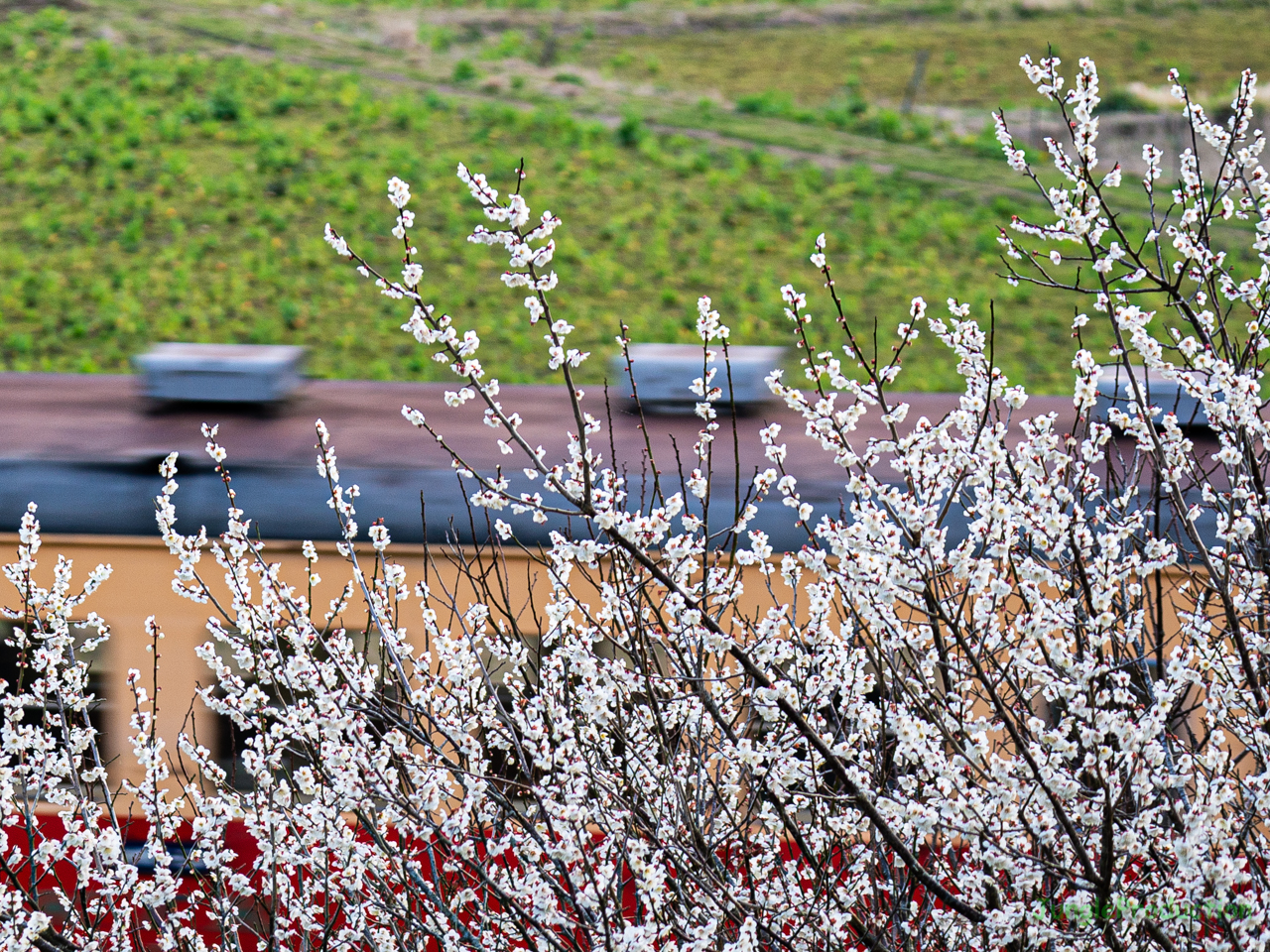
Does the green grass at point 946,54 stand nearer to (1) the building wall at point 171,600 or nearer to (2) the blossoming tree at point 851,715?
(1) the building wall at point 171,600

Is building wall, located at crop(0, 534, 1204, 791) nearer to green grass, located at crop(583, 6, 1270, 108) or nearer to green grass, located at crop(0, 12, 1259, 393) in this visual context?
green grass, located at crop(0, 12, 1259, 393)

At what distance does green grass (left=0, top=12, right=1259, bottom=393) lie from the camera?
69.1 ft

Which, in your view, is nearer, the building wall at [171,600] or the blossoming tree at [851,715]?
the blossoming tree at [851,715]

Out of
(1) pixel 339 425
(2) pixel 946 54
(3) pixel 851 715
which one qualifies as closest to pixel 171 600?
(1) pixel 339 425

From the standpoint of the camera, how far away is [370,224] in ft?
77.5

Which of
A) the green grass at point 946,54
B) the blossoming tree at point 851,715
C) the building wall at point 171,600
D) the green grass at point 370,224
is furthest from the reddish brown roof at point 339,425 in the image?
the green grass at point 946,54

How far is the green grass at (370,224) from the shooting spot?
829 inches

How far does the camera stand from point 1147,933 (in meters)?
3.25

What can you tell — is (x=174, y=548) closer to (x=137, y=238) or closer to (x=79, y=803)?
(x=79, y=803)

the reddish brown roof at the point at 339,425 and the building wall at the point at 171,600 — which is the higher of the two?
the reddish brown roof at the point at 339,425

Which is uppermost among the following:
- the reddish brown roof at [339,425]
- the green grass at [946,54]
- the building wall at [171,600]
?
the green grass at [946,54]

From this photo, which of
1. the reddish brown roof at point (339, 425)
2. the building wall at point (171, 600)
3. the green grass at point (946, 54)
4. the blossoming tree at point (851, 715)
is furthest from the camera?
the green grass at point (946, 54)

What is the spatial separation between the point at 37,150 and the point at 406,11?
9.89 meters

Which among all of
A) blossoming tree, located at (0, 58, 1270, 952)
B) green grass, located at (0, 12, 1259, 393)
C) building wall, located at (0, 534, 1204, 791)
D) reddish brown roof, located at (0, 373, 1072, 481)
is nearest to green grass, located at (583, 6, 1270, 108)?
green grass, located at (0, 12, 1259, 393)
